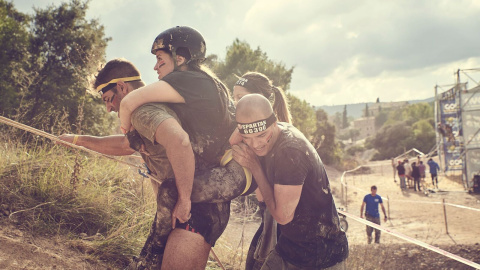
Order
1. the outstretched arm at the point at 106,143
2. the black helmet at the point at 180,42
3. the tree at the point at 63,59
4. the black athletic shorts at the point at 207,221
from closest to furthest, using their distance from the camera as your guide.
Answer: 1. the black athletic shorts at the point at 207,221
2. the black helmet at the point at 180,42
3. the outstretched arm at the point at 106,143
4. the tree at the point at 63,59

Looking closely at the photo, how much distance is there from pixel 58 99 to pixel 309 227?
545 inches

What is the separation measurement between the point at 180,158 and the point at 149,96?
0.39 meters

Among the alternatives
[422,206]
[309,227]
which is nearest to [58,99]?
[309,227]

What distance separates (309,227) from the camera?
2486 mm

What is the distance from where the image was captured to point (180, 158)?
1.92 metres

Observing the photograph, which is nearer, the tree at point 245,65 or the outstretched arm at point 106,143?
the outstretched arm at point 106,143

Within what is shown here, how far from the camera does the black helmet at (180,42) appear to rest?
7.41 feet

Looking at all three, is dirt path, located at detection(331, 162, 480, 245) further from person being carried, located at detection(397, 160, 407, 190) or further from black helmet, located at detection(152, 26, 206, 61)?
black helmet, located at detection(152, 26, 206, 61)

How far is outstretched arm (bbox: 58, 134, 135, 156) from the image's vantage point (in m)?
3.00

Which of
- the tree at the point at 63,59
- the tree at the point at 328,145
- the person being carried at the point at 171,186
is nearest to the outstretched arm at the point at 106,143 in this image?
the person being carried at the point at 171,186

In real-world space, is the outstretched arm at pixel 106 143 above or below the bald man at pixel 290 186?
above

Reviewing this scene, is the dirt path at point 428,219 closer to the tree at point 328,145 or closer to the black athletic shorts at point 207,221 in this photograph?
the black athletic shorts at point 207,221

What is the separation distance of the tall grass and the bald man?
1.95 m

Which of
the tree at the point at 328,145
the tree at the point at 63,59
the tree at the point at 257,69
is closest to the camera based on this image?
the tree at the point at 63,59
